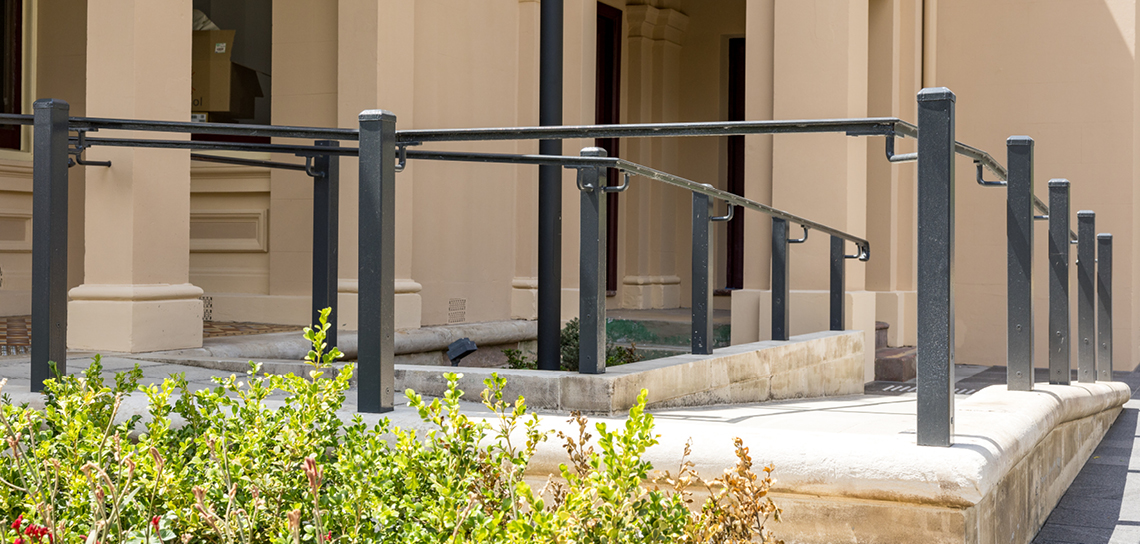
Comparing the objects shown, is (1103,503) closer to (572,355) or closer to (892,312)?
(572,355)

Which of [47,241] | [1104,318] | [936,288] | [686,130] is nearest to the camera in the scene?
[936,288]

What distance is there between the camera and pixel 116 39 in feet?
17.2

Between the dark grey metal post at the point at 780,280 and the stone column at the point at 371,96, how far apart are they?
8.71 ft

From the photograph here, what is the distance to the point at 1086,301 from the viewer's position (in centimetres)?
550

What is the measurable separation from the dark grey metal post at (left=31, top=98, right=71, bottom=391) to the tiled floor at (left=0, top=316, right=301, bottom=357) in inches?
82.3

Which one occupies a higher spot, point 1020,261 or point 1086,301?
point 1020,261

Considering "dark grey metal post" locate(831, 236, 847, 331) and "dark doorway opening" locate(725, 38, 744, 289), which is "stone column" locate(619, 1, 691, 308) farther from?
"dark grey metal post" locate(831, 236, 847, 331)

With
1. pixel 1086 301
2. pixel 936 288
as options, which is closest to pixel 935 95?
pixel 936 288

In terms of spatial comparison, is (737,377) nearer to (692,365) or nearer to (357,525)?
(692,365)

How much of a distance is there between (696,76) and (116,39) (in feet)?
28.3

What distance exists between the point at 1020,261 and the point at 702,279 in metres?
1.42

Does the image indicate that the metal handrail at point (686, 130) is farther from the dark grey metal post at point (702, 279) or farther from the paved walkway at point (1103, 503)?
the dark grey metal post at point (702, 279)

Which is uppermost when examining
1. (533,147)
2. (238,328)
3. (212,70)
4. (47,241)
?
(212,70)

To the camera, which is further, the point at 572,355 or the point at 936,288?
the point at 572,355
